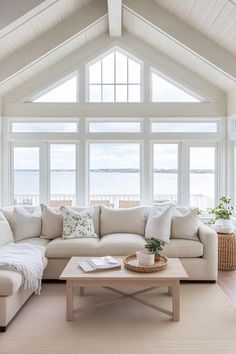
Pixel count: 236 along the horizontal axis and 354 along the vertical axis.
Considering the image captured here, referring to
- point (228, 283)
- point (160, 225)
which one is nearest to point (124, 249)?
point (160, 225)

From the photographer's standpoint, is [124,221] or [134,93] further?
[134,93]

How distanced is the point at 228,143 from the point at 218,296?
→ 301cm

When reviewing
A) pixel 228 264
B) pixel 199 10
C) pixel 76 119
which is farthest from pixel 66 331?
pixel 199 10

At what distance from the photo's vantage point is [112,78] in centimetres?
579

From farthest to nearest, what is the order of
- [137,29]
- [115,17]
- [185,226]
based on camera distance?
[137,29]
[115,17]
[185,226]

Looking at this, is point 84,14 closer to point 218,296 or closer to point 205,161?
point 205,161

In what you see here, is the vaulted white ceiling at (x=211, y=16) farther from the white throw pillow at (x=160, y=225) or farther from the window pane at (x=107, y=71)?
the white throw pillow at (x=160, y=225)

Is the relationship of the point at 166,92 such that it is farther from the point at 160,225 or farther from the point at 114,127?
the point at 160,225

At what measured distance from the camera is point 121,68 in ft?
19.0

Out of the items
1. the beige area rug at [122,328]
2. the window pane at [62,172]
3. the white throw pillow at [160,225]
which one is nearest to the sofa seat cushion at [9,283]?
the beige area rug at [122,328]

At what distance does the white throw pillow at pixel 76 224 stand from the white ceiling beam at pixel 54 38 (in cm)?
244

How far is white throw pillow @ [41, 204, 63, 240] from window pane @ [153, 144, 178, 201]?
6.95ft

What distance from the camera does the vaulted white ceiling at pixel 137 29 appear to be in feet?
14.2

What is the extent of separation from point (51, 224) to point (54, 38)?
2.97 meters
